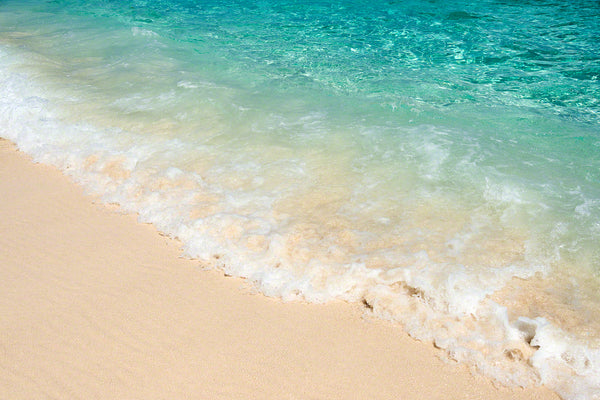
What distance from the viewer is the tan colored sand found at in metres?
3.37

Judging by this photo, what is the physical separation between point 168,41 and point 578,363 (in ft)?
37.7

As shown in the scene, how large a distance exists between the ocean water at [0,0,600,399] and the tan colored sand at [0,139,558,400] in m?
0.26

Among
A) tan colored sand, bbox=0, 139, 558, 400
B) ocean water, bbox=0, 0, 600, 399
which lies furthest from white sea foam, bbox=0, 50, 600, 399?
tan colored sand, bbox=0, 139, 558, 400

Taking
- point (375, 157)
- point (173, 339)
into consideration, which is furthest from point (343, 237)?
point (173, 339)

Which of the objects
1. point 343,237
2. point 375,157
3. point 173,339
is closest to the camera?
point 173,339

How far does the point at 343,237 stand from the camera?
489 centimetres

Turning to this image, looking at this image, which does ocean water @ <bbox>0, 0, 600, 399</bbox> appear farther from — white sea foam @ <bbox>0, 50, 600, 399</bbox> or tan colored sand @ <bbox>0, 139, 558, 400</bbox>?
tan colored sand @ <bbox>0, 139, 558, 400</bbox>

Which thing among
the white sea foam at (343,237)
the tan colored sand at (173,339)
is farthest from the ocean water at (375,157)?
the tan colored sand at (173,339)

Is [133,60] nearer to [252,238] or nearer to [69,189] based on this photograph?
[69,189]

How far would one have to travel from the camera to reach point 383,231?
496cm

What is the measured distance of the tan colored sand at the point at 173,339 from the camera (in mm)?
3373

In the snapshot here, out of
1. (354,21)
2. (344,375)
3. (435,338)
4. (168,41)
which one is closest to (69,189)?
(344,375)

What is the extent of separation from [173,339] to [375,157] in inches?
147

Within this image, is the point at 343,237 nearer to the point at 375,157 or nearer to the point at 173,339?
the point at 375,157
